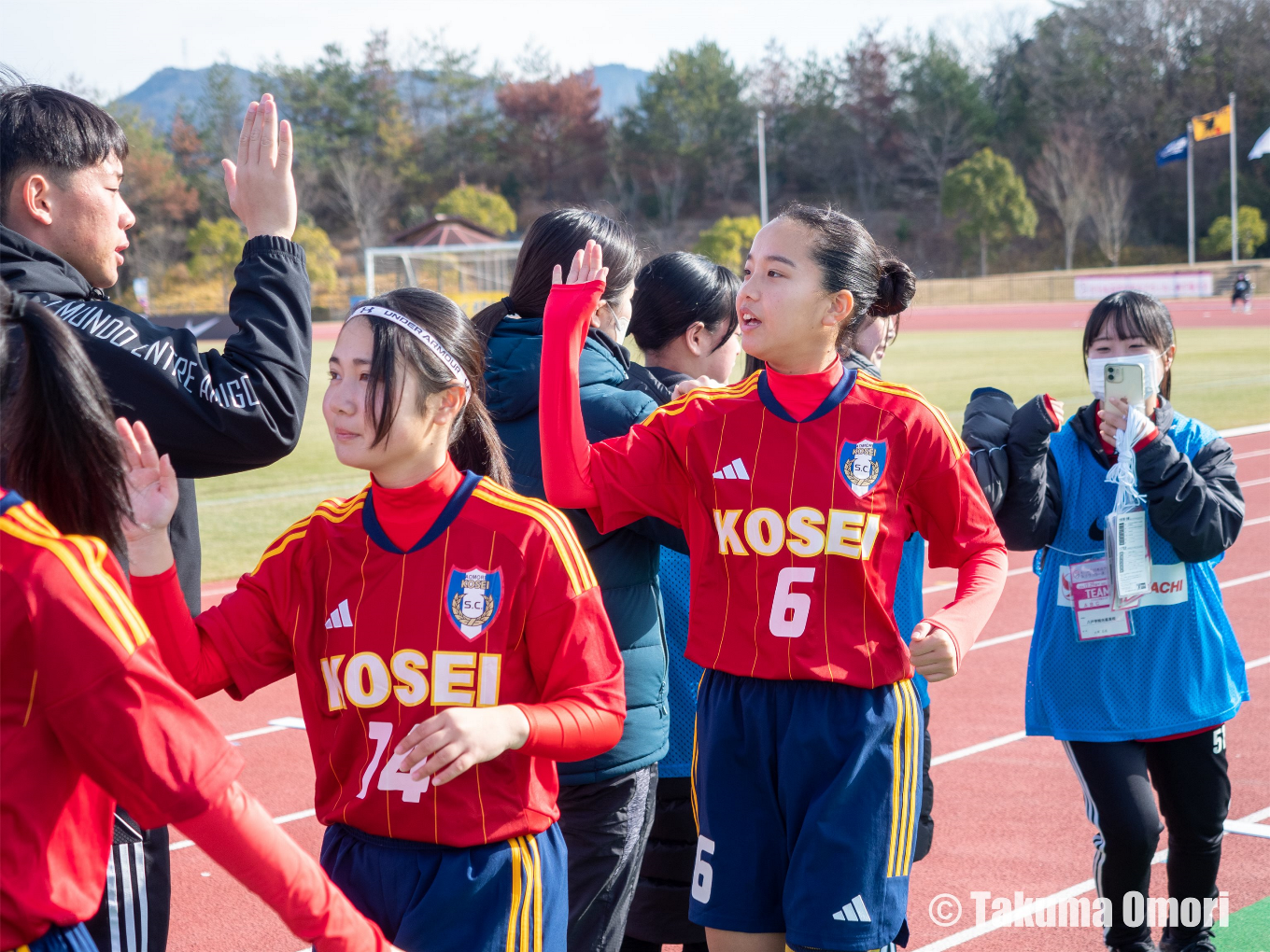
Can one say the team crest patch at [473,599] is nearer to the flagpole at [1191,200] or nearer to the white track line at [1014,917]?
the white track line at [1014,917]

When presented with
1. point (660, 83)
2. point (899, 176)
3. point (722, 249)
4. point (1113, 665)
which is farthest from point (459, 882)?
point (660, 83)

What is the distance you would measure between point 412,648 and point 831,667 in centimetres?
89

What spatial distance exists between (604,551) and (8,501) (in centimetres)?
168

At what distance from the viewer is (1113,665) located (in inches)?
132

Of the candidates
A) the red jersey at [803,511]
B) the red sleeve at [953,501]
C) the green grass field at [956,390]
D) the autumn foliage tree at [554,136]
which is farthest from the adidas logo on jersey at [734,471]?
the autumn foliage tree at [554,136]

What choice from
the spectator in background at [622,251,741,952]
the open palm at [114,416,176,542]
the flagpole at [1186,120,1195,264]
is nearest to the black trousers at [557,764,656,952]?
the spectator in background at [622,251,741,952]

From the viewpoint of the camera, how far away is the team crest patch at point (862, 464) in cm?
260

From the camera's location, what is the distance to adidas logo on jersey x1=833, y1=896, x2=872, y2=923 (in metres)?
2.43

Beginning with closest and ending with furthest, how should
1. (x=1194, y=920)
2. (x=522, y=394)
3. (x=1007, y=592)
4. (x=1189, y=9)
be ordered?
(x=522, y=394)
(x=1194, y=920)
(x=1007, y=592)
(x=1189, y=9)

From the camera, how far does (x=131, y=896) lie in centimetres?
216

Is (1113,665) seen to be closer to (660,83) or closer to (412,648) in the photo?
(412,648)

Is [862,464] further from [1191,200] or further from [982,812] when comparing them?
[1191,200]

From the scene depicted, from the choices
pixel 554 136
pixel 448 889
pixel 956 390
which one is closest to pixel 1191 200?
pixel 554 136

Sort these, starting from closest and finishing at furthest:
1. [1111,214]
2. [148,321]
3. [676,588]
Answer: [148,321] → [676,588] → [1111,214]
